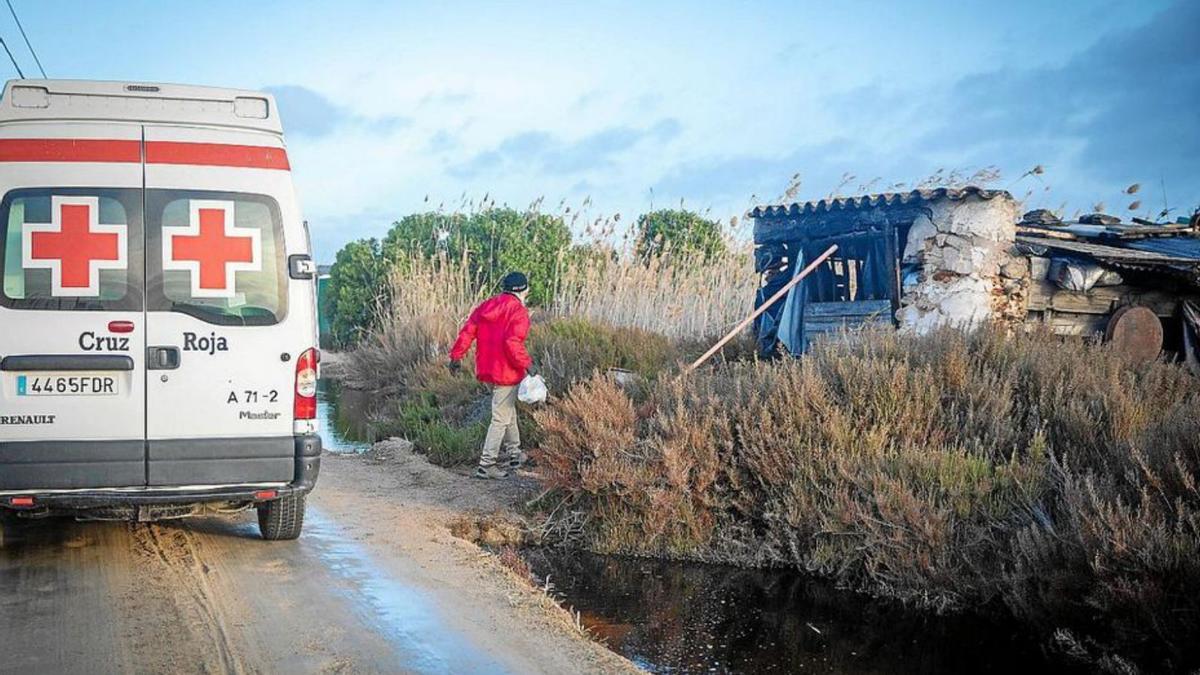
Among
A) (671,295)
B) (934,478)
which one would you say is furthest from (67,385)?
(671,295)

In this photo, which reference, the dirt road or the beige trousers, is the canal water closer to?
the dirt road

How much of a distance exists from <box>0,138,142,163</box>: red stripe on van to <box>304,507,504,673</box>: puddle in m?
2.92

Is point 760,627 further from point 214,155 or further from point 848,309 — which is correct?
point 848,309

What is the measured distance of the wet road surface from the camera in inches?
208

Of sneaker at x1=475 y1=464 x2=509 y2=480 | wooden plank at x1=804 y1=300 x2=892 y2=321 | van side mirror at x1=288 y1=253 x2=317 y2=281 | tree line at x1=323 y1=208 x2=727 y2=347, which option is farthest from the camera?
tree line at x1=323 y1=208 x2=727 y2=347

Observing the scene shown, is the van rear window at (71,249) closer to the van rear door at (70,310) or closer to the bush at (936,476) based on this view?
the van rear door at (70,310)

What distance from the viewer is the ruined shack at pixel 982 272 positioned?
498 inches

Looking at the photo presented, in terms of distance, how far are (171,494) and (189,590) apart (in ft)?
1.93

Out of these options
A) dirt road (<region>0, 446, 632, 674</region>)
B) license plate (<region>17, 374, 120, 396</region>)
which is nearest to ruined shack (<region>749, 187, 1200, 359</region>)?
dirt road (<region>0, 446, 632, 674</region>)

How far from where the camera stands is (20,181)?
20.6ft

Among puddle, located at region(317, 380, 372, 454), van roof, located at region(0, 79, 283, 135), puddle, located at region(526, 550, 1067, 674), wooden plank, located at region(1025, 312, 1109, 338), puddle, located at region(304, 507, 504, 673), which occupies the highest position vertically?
van roof, located at region(0, 79, 283, 135)

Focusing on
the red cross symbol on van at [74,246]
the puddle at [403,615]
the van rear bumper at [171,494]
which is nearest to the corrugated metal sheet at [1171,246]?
the puddle at [403,615]

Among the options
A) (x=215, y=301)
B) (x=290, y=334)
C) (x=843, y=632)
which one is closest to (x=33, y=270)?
(x=215, y=301)

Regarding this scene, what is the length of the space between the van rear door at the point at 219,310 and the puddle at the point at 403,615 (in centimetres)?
85
